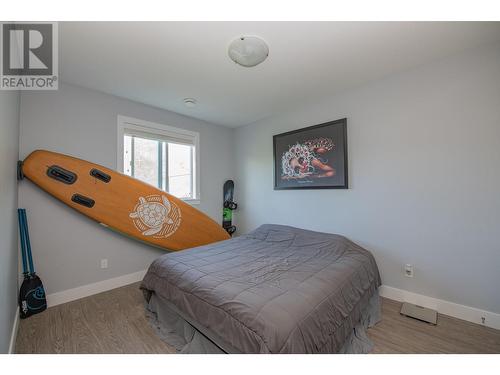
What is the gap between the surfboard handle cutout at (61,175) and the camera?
6.81ft

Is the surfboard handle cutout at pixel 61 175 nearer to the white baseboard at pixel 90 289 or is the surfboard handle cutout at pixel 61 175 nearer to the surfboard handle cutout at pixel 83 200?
the surfboard handle cutout at pixel 83 200

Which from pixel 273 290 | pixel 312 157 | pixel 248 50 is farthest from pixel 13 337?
pixel 312 157

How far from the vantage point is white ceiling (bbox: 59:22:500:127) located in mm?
1537

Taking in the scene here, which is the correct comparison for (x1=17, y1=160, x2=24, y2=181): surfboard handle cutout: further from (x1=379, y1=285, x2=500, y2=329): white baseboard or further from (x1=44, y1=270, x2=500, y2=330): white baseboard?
(x1=379, y1=285, x2=500, y2=329): white baseboard

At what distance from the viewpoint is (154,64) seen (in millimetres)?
1955

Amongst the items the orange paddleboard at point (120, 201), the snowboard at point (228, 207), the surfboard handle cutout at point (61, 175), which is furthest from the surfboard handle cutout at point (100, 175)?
the snowboard at point (228, 207)

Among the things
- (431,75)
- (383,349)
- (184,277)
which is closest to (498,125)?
(431,75)

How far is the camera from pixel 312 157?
279cm

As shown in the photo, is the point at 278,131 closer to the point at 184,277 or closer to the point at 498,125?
the point at 498,125

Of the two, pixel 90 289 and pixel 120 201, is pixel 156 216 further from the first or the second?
pixel 90 289

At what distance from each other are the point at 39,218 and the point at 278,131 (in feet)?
10.4

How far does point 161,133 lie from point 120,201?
117cm

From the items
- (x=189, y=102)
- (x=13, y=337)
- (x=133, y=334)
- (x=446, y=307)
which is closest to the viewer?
(x=13, y=337)

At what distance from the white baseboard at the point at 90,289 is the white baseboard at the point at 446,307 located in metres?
3.07
